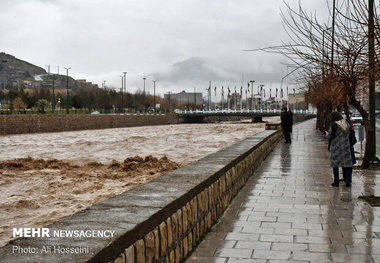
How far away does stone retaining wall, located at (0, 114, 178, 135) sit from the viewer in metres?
50.2

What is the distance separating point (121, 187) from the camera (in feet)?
44.8

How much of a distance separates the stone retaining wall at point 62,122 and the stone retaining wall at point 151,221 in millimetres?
46364

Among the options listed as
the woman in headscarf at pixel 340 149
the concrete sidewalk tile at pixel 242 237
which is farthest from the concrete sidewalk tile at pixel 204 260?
the woman in headscarf at pixel 340 149

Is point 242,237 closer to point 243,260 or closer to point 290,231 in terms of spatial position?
point 290,231

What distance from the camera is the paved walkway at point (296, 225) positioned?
5.09m

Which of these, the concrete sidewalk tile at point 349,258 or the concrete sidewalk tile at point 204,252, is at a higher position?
the concrete sidewalk tile at point 349,258

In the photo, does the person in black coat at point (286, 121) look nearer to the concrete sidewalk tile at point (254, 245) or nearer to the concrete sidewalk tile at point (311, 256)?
the concrete sidewalk tile at point (254, 245)

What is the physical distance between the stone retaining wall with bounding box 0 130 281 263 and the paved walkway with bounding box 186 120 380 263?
0.32 metres

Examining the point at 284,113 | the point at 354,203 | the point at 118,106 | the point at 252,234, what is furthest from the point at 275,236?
the point at 118,106

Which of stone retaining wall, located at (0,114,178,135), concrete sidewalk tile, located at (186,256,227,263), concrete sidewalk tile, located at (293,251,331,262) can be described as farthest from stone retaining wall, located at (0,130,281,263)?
stone retaining wall, located at (0,114,178,135)

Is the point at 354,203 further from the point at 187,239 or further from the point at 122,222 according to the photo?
the point at 122,222

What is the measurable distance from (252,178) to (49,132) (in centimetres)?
4713

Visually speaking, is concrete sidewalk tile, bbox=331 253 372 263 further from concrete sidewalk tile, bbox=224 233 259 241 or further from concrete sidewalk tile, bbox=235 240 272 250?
concrete sidewalk tile, bbox=224 233 259 241

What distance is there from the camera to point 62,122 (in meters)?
58.8
